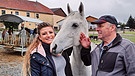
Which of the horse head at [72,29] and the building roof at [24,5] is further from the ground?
the building roof at [24,5]

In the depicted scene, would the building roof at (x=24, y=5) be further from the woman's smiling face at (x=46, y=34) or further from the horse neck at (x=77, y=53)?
the woman's smiling face at (x=46, y=34)

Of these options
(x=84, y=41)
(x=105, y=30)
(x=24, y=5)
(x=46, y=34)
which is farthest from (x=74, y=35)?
(x=24, y=5)

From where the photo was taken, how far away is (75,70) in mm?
2803

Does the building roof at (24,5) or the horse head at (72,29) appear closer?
the horse head at (72,29)

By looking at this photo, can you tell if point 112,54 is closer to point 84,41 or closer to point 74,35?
point 84,41

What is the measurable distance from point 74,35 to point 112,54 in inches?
27.8

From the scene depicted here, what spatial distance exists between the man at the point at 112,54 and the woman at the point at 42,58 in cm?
44

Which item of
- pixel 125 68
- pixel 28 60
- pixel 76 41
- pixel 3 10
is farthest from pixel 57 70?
pixel 3 10

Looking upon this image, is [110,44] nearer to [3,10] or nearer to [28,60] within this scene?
[28,60]

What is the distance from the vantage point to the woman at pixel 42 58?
Result: 7.05 ft

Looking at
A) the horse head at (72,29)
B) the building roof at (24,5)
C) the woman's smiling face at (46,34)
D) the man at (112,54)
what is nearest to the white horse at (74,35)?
the horse head at (72,29)

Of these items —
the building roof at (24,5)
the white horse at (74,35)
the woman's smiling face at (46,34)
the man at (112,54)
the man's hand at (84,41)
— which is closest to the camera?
the man at (112,54)

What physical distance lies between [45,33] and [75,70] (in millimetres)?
784

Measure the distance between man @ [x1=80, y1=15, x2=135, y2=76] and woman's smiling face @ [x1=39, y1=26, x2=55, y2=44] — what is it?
0.54 m
